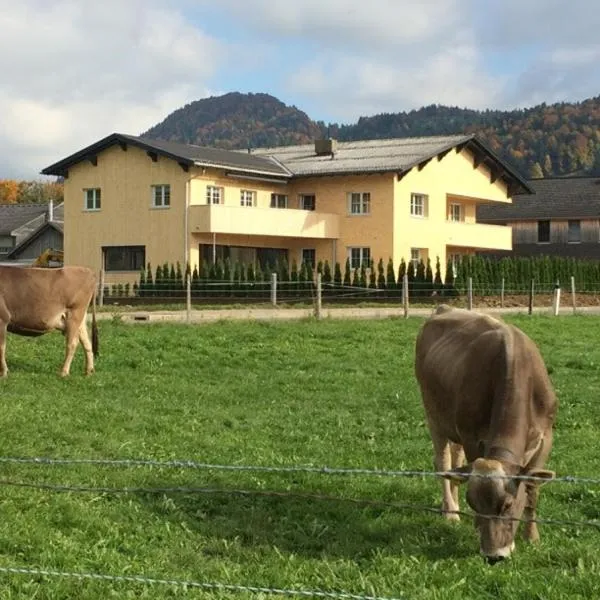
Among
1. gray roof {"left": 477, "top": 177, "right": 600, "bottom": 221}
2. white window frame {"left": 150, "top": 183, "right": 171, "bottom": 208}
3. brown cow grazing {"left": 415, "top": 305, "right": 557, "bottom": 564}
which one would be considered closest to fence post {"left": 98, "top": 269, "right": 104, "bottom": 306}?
white window frame {"left": 150, "top": 183, "right": 171, "bottom": 208}

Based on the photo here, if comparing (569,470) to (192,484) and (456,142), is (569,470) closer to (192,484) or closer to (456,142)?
(192,484)

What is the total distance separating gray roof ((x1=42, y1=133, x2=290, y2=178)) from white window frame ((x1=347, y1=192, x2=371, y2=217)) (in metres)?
3.29

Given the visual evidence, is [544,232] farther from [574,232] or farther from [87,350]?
Answer: [87,350]

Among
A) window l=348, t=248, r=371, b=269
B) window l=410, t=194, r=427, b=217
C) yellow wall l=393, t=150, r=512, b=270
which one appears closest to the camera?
yellow wall l=393, t=150, r=512, b=270

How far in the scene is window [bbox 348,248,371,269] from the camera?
46.2 metres

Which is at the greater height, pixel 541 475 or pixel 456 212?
pixel 456 212

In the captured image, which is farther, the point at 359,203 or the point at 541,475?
the point at 359,203

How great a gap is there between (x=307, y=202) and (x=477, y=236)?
10.0 metres

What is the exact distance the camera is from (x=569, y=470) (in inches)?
361

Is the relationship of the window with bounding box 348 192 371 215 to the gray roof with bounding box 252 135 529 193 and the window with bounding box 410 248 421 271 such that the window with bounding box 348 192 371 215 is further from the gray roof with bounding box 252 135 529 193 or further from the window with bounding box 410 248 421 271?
the window with bounding box 410 248 421 271

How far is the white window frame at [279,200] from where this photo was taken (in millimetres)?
47562

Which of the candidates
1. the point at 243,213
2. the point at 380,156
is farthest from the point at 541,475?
the point at 380,156

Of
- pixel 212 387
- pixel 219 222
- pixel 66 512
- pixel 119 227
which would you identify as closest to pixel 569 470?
pixel 66 512

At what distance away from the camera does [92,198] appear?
45719 millimetres
